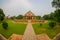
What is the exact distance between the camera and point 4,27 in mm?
12359

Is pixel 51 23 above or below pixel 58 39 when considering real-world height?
below

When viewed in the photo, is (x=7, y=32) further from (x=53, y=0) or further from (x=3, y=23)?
(x=53, y=0)

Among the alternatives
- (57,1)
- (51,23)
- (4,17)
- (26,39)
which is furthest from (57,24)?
(26,39)

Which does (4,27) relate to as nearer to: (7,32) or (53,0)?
(7,32)

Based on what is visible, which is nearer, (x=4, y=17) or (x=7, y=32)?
(x=7, y=32)

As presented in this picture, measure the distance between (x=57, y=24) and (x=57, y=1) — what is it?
3119mm

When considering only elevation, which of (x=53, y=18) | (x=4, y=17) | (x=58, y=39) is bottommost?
(x=53, y=18)

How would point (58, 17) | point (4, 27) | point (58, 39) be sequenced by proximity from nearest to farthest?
point (58, 39) < point (4, 27) < point (58, 17)

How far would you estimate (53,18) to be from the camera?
1592 centimetres

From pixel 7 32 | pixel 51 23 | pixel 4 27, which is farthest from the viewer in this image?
pixel 51 23

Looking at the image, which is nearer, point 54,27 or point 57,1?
point 54,27

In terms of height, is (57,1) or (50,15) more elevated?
(57,1)

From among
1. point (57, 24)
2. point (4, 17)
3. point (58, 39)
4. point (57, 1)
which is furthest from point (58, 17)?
point (58, 39)

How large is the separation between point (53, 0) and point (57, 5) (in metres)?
0.58
